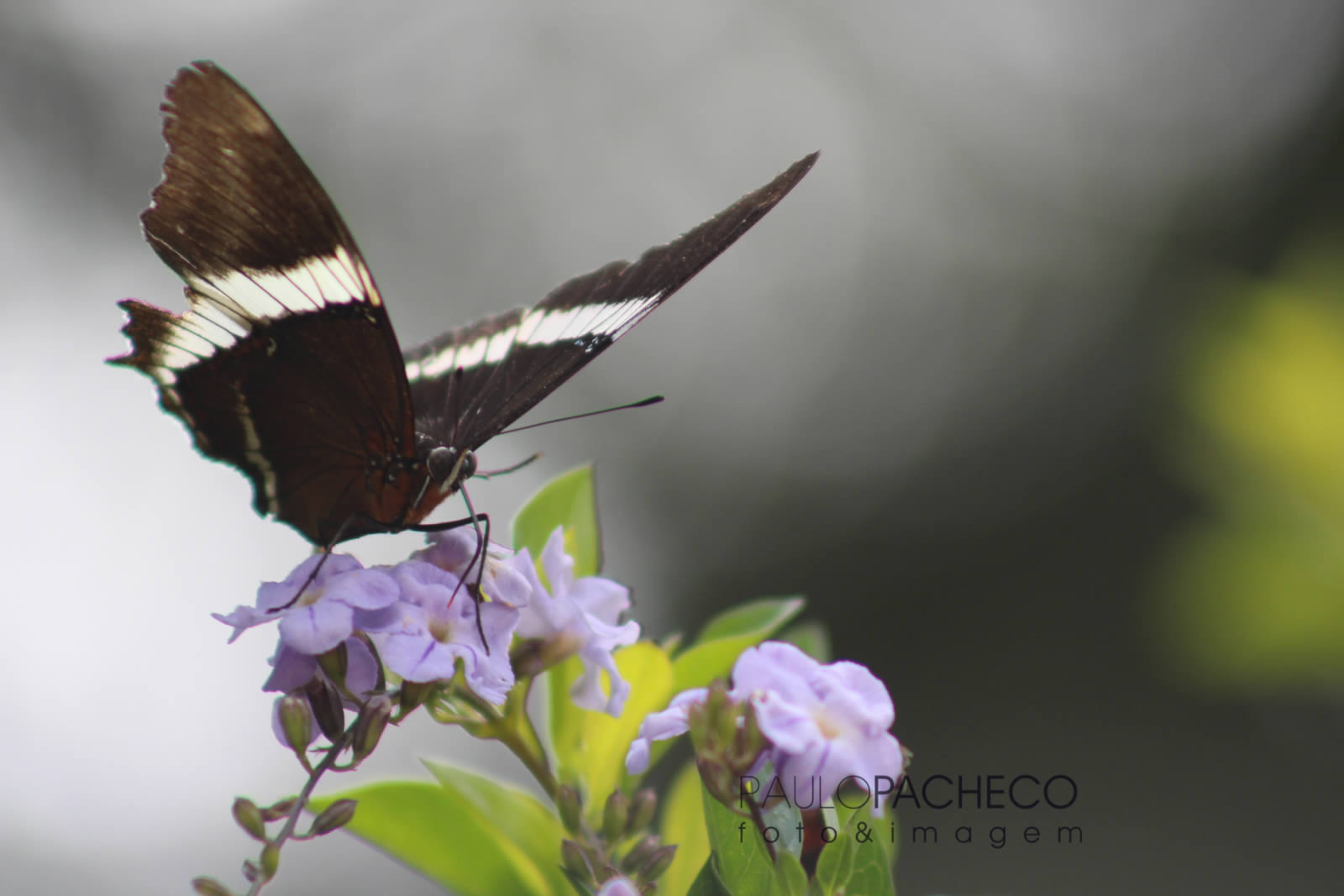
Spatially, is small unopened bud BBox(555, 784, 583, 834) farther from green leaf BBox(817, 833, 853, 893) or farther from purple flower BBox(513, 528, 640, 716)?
green leaf BBox(817, 833, 853, 893)

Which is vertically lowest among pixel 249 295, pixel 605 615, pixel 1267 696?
pixel 1267 696

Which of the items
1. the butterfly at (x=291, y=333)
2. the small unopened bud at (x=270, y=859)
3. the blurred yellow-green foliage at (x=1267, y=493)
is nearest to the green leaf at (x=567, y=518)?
the butterfly at (x=291, y=333)

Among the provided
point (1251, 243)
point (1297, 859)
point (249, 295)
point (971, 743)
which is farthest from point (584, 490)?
point (1251, 243)

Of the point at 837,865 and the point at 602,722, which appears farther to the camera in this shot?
the point at 602,722

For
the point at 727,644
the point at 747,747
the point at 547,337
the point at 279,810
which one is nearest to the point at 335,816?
the point at 279,810

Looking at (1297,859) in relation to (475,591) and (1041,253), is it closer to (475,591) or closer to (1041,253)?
(1041,253)

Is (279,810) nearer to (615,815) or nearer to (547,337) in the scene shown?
(615,815)
